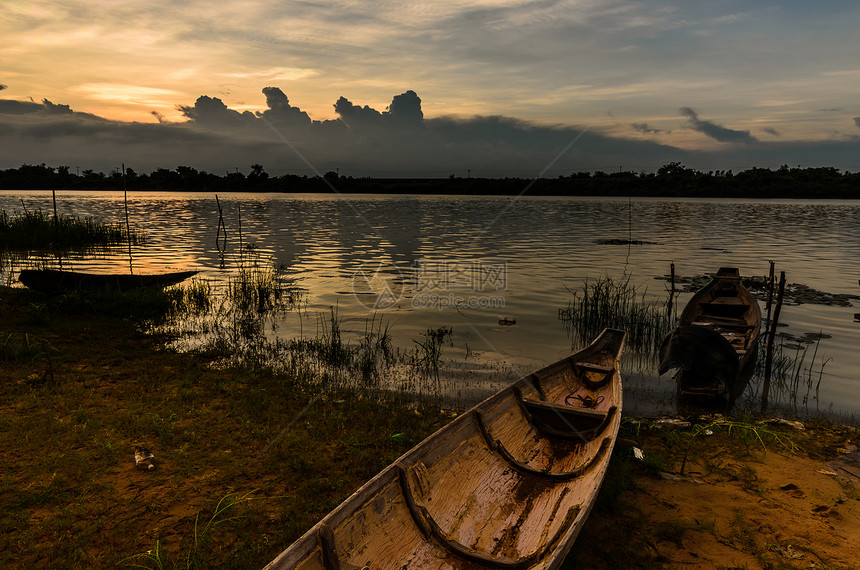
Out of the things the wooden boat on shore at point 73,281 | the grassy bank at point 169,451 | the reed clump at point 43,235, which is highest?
the reed clump at point 43,235

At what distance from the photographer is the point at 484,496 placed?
17.1ft

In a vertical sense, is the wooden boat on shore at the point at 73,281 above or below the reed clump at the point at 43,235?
below

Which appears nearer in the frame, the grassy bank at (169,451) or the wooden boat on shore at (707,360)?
the grassy bank at (169,451)

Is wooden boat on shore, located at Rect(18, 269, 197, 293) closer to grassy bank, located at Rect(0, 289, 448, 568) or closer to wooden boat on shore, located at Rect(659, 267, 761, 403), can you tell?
grassy bank, located at Rect(0, 289, 448, 568)

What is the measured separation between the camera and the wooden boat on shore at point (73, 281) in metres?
14.0

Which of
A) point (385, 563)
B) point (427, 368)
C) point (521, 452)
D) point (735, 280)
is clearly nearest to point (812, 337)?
point (735, 280)

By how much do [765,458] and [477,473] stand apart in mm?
5112

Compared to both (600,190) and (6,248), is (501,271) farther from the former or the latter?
(600,190)

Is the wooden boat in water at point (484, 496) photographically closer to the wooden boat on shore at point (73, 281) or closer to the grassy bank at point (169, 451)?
the grassy bank at point (169, 451)

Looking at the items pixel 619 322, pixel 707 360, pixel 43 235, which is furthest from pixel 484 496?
pixel 43 235

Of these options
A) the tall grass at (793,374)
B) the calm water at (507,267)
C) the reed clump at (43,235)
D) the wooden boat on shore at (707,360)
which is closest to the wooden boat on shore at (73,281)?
the calm water at (507,267)

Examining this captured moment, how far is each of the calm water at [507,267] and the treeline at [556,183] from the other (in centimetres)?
5654

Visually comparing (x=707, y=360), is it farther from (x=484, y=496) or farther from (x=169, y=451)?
(x=169, y=451)

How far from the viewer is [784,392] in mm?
10367
